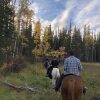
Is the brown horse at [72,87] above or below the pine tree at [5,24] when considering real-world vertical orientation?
below

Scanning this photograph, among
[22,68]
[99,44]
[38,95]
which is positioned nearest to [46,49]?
[22,68]

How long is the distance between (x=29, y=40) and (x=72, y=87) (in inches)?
3050

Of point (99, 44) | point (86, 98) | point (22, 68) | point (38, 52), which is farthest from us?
point (99, 44)

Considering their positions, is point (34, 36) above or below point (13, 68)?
above

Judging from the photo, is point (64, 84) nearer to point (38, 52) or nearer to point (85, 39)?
point (38, 52)

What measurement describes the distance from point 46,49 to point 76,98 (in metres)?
70.6

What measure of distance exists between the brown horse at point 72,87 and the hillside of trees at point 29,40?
159cm

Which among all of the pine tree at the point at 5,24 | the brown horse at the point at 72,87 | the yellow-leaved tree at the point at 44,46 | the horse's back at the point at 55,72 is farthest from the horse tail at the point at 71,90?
the yellow-leaved tree at the point at 44,46

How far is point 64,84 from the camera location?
12930mm

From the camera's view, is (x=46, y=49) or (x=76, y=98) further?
(x=46, y=49)

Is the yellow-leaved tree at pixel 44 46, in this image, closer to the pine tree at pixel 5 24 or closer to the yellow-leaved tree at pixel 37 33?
the yellow-leaved tree at pixel 37 33

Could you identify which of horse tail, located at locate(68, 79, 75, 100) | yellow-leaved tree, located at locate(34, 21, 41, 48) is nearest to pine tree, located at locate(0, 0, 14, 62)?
horse tail, located at locate(68, 79, 75, 100)

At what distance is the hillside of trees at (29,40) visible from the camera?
38250mm

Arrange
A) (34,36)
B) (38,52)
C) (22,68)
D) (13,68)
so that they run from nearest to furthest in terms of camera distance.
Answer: (13,68), (22,68), (38,52), (34,36)
